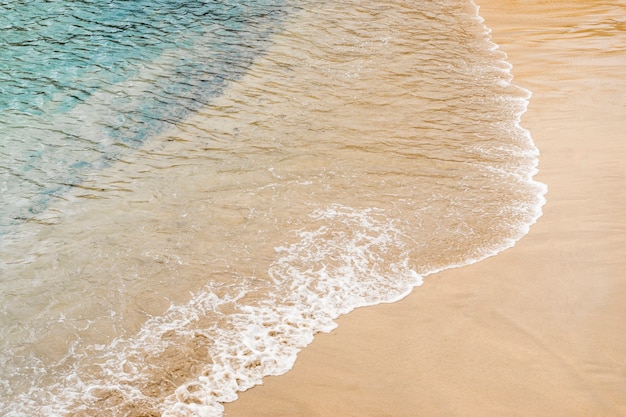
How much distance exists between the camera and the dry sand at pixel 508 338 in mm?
3809

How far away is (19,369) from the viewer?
13.3ft

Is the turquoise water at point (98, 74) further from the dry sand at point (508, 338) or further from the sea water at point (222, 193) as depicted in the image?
the dry sand at point (508, 338)

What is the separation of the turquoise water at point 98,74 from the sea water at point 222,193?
41 mm

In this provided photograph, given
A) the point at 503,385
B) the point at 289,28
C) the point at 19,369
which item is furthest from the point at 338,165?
the point at 289,28

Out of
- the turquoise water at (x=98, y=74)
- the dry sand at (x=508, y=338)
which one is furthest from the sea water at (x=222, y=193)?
the dry sand at (x=508, y=338)

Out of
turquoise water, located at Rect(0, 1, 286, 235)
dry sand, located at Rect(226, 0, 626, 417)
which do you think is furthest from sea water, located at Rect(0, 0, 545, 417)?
dry sand, located at Rect(226, 0, 626, 417)

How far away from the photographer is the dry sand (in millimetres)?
3809

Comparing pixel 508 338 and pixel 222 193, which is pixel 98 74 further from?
pixel 508 338

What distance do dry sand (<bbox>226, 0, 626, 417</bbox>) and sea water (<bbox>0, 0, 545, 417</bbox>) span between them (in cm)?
18

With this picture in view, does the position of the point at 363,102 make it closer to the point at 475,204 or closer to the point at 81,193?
the point at 475,204

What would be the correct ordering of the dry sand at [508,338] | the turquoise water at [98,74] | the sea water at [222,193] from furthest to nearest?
the turquoise water at [98,74]
the sea water at [222,193]
the dry sand at [508,338]

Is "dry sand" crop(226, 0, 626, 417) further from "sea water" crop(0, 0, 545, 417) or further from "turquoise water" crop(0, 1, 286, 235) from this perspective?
"turquoise water" crop(0, 1, 286, 235)

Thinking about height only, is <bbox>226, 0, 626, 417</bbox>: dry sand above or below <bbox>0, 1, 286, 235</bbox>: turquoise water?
below

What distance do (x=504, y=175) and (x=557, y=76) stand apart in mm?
3134
